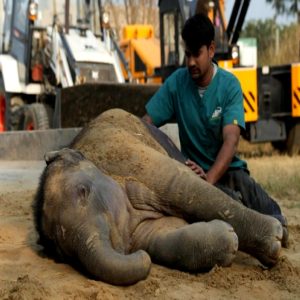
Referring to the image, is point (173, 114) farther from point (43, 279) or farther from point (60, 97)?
point (60, 97)

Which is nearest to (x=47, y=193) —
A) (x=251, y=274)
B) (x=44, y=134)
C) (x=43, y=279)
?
(x=43, y=279)

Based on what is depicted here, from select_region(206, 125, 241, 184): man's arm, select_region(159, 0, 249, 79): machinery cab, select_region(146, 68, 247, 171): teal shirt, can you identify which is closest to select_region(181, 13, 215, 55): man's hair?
select_region(146, 68, 247, 171): teal shirt

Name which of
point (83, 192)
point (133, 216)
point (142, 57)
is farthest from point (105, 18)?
point (83, 192)

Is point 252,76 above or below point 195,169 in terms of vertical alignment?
above

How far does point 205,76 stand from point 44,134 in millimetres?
5367

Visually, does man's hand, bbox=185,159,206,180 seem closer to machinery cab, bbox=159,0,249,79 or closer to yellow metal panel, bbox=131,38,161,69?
machinery cab, bbox=159,0,249,79

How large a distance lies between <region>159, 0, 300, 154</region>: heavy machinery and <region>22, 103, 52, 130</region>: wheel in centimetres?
244

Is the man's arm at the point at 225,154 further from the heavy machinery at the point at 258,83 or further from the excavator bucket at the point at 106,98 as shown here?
the heavy machinery at the point at 258,83

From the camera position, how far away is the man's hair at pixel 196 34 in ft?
14.0

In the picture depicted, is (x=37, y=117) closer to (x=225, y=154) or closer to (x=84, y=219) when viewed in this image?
(x=225, y=154)

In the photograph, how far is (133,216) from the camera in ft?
11.3

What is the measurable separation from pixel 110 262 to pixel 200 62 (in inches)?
68.2

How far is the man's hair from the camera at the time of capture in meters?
4.25

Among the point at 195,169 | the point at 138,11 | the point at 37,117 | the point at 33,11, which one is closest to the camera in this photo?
the point at 195,169
